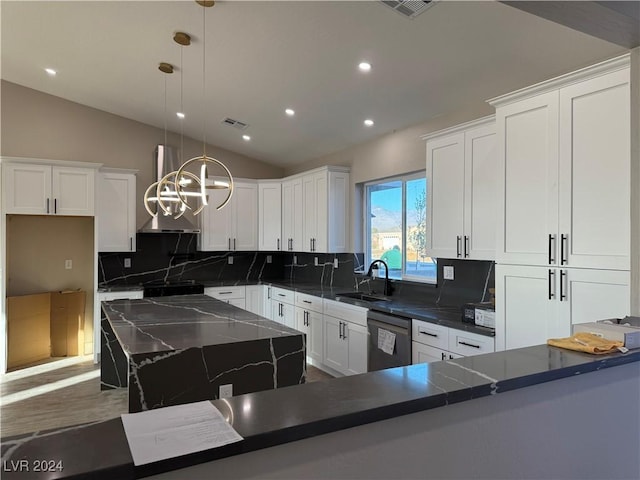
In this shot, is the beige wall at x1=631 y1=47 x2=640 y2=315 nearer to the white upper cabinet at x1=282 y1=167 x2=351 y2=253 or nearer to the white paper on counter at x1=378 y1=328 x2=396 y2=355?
the white paper on counter at x1=378 y1=328 x2=396 y2=355

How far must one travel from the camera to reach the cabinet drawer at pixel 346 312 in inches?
158

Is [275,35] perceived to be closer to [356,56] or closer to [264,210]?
[356,56]

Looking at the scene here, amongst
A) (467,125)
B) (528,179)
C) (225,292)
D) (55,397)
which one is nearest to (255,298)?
(225,292)

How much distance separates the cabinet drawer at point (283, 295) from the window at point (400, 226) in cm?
110

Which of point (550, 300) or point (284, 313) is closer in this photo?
point (550, 300)

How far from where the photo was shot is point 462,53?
2.91m

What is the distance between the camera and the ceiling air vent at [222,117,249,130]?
5.25 meters

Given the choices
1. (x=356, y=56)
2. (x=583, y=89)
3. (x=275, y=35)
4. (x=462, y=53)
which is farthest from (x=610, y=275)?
(x=275, y=35)

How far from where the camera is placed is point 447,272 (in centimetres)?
392

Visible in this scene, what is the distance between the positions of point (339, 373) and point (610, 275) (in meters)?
3.01

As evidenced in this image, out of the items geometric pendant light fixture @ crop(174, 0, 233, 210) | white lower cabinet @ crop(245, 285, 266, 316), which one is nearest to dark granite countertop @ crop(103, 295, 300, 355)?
geometric pendant light fixture @ crop(174, 0, 233, 210)

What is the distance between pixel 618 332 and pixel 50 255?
20.0ft

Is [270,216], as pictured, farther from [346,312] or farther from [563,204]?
[563,204]

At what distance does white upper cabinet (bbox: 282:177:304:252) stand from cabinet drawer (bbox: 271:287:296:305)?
594mm
